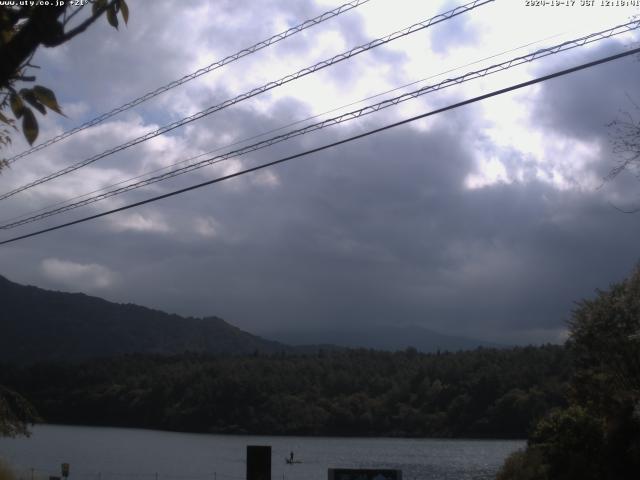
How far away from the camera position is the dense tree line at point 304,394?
415ft

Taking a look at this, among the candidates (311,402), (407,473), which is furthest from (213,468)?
(311,402)

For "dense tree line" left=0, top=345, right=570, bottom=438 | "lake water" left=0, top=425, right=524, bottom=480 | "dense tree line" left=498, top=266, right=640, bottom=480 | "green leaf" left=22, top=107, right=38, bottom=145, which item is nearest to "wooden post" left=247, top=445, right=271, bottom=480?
"green leaf" left=22, top=107, right=38, bottom=145

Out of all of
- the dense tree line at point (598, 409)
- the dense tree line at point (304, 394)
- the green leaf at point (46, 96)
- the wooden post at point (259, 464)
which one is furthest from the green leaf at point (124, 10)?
the dense tree line at point (304, 394)

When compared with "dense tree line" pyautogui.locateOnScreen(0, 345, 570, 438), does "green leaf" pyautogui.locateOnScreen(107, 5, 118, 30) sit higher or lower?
lower

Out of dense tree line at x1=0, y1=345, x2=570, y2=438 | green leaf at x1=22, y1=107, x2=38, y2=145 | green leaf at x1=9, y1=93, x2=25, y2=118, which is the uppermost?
dense tree line at x1=0, y1=345, x2=570, y2=438

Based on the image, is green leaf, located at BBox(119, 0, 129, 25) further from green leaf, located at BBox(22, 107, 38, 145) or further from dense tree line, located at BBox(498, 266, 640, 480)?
dense tree line, located at BBox(498, 266, 640, 480)

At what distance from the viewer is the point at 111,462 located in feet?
262

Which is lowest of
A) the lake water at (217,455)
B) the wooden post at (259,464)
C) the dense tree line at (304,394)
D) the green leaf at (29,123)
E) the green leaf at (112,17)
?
the lake water at (217,455)

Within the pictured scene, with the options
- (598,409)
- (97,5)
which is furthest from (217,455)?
(97,5)

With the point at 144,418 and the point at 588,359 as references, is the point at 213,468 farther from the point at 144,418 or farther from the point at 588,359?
the point at 144,418

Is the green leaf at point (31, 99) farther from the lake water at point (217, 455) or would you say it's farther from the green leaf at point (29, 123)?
the lake water at point (217, 455)

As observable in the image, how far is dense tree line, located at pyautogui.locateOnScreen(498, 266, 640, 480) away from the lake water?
3353 cm

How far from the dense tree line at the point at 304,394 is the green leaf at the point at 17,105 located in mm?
120520

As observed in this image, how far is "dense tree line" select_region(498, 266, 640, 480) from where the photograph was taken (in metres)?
24.1
